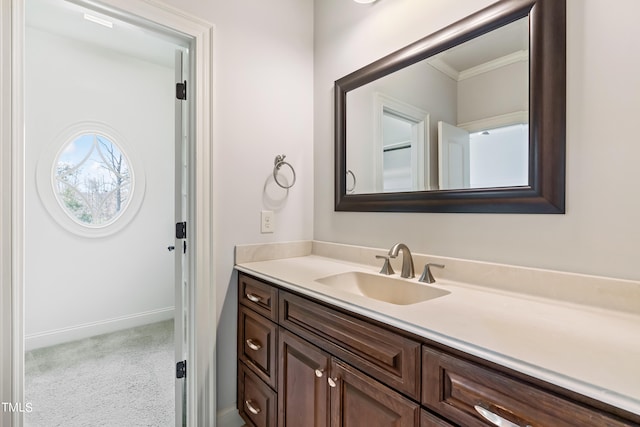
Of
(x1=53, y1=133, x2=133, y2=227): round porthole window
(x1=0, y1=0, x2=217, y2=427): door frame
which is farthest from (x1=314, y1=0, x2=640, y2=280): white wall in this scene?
(x1=53, y1=133, x2=133, y2=227): round porthole window

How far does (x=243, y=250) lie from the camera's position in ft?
5.41

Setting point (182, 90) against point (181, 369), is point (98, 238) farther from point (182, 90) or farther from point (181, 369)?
point (182, 90)

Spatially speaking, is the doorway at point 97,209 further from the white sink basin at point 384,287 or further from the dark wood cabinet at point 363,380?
the white sink basin at point 384,287

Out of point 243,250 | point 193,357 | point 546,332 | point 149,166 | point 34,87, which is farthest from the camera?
point 149,166

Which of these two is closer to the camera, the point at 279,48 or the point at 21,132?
the point at 21,132

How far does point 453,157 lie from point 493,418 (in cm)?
97

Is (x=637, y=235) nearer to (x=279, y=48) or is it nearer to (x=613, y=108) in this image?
(x=613, y=108)

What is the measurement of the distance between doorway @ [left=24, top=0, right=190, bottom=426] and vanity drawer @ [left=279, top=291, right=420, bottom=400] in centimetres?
129

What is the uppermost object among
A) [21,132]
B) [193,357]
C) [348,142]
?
[348,142]

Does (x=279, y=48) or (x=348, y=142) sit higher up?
(x=279, y=48)

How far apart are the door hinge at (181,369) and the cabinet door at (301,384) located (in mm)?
620

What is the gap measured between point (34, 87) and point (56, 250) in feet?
4.39

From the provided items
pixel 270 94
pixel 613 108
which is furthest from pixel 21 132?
pixel 613 108

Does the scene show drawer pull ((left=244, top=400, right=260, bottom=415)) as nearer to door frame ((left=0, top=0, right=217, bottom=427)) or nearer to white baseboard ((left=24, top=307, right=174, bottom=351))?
door frame ((left=0, top=0, right=217, bottom=427))
